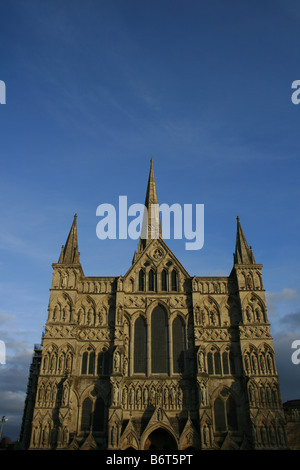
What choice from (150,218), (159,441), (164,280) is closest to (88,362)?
(159,441)

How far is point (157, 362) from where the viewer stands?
1350 inches

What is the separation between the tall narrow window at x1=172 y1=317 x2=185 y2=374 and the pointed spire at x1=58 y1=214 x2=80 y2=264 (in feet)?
34.9

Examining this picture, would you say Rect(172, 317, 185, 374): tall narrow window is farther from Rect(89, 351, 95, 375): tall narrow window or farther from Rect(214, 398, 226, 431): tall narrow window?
Rect(89, 351, 95, 375): tall narrow window

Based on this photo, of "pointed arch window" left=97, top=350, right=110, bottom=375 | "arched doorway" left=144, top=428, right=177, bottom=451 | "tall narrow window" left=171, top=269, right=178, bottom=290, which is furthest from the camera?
"tall narrow window" left=171, top=269, right=178, bottom=290

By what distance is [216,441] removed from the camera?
3119cm

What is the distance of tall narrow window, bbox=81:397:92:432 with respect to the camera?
31.9 metres

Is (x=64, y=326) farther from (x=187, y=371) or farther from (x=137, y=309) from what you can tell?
(x=187, y=371)

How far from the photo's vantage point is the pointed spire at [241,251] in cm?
3834

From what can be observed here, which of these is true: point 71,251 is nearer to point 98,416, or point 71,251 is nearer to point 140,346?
point 140,346

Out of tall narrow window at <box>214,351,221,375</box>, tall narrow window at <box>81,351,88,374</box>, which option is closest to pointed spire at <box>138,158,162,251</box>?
tall narrow window at <box>214,351,221,375</box>

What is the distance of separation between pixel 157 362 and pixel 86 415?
686 cm
